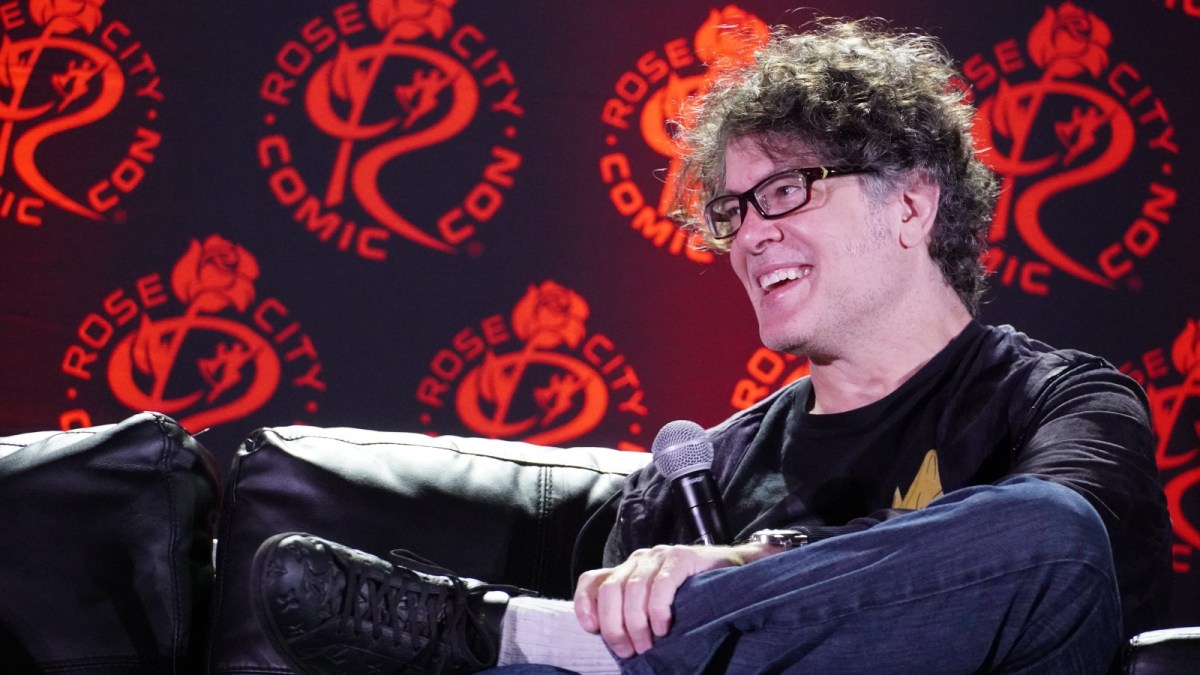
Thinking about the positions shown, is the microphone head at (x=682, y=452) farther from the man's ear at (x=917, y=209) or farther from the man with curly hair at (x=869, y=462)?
the man's ear at (x=917, y=209)

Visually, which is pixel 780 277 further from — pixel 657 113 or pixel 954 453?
pixel 657 113

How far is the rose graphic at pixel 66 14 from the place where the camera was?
2.78m

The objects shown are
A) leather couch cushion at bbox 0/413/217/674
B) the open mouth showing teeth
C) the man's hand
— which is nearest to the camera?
the man's hand

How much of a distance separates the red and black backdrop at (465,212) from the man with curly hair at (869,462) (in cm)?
69

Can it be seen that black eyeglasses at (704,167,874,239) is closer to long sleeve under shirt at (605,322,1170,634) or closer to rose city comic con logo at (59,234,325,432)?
long sleeve under shirt at (605,322,1170,634)

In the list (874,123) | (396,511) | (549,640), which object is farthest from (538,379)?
(549,640)

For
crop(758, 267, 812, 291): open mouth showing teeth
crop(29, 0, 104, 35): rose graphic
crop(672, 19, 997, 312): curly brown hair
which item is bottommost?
crop(758, 267, 812, 291): open mouth showing teeth

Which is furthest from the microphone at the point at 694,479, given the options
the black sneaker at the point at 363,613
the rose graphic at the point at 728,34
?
the rose graphic at the point at 728,34

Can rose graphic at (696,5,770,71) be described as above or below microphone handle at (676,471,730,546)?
above

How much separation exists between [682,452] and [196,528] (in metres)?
0.78

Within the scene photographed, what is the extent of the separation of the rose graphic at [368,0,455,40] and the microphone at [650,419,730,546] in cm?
168

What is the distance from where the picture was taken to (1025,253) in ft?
9.18

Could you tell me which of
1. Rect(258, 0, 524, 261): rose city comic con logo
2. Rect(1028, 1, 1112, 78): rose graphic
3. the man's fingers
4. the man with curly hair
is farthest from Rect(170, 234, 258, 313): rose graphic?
Rect(1028, 1, 1112, 78): rose graphic

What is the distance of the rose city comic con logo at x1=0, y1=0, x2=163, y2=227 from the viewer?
2729mm
